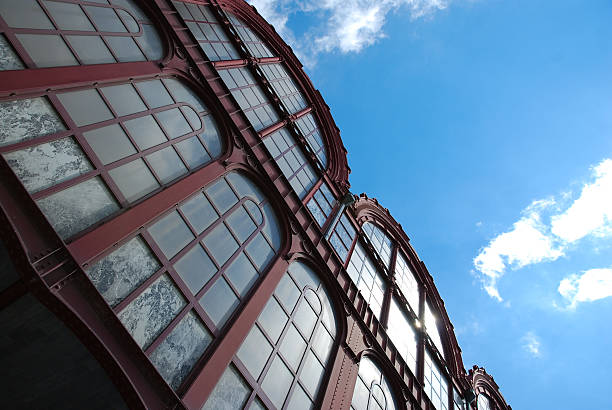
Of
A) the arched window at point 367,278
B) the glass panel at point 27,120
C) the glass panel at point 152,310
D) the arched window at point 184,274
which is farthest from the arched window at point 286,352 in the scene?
the glass panel at point 27,120

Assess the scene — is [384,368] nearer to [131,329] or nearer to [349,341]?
[349,341]

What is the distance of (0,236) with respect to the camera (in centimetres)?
531

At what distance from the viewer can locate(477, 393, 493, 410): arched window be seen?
83.9ft

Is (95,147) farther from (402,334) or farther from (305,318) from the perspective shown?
(402,334)

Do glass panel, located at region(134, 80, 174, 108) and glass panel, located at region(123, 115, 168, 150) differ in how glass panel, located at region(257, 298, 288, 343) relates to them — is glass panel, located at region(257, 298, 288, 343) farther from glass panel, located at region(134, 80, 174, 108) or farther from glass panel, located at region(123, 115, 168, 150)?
glass panel, located at region(134, 80, 174, 108)

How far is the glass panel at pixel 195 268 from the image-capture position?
8406mm

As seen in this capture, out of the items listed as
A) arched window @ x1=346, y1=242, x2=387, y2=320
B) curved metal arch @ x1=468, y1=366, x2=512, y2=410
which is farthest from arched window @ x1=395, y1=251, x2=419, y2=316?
curved metal arch @ x1=468, y1=366, x2=512, y2=410

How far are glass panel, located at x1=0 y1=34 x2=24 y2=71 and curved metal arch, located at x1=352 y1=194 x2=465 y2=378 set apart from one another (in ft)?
61.0

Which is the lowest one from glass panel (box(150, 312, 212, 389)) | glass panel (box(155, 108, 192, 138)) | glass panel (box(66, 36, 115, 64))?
glass panel (box(150, 312, 212, 389))

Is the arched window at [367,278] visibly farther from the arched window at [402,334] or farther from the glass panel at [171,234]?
the glass panel at [171,234]

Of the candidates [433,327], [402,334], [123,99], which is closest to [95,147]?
[123,99]

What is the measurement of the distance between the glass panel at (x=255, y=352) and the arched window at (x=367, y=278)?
754 cm

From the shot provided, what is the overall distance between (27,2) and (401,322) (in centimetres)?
1824

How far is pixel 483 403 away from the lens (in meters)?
26.4
